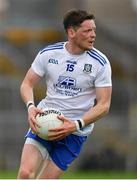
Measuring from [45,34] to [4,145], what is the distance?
3.35 metres

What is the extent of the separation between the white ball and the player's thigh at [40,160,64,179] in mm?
461

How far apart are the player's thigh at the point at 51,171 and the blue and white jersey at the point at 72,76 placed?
509 millimetres

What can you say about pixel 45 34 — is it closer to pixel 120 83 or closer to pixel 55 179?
pixel 120 83

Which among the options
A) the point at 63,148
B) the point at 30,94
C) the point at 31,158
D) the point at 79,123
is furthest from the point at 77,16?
the point at 31,158

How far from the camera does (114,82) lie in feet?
85.9

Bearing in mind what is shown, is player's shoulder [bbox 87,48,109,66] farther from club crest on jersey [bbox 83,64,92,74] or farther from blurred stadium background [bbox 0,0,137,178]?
blurred stadium background [bbox 0,0,137,178]

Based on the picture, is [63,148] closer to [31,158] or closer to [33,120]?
[31,158]

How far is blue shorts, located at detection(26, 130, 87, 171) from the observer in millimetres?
12102

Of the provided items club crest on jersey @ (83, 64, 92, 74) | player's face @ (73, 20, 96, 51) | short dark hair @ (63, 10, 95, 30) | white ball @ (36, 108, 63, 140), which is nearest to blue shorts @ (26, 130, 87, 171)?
white ball @ (36, 108, 63, 140)

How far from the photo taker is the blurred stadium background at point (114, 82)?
986 inches

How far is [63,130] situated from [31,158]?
1.78 feet

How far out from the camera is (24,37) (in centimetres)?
2673

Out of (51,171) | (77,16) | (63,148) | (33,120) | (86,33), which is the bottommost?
(51,171)

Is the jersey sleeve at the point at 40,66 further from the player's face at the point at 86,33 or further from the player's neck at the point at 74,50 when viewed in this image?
the player's face at the point at 86,33
